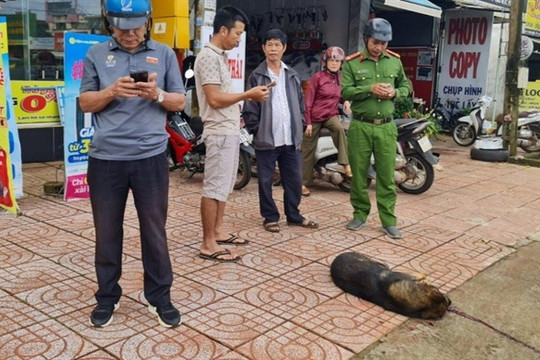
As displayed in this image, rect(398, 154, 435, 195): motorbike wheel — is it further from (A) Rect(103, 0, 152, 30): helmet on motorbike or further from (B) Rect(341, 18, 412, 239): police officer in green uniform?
(A) Rect(103, 0, 152, 30): helmet on motorbike

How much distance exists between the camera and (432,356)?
2.92 metres

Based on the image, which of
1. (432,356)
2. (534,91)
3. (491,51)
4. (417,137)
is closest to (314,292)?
(432,356)

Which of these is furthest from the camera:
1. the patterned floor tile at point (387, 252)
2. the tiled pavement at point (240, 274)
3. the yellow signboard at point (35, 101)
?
the yellow signboard at point (35, 101)

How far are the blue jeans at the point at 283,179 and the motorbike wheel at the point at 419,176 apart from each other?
87.2 inches

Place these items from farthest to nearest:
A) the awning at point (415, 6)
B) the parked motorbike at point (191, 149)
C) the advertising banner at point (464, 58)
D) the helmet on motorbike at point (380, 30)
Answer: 1. the advertising banner at point (464, 58)
2. the awning at point (415, 6)
3. the parked motorbike at point (191, 149)
4. the helmet on motorbike at point (380, 30)

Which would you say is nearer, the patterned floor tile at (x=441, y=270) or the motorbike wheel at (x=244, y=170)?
the patterned floor tile at (x=441, y=270)

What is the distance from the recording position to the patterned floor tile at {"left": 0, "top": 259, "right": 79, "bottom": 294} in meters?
3.56

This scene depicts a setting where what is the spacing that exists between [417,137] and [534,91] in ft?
18.9

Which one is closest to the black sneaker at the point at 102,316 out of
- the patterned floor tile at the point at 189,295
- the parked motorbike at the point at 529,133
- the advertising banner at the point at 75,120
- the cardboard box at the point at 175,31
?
the patterned floor tile at the point at 189,295

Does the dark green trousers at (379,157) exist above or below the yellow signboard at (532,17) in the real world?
below

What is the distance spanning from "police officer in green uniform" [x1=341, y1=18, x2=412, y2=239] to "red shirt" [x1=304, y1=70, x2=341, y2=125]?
1558 millimetres

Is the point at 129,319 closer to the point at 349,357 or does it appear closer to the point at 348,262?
the point at 349,357

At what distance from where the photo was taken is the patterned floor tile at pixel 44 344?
2721mm

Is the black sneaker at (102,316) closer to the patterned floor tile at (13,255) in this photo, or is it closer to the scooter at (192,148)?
the patterned floor tile at (13,255)
